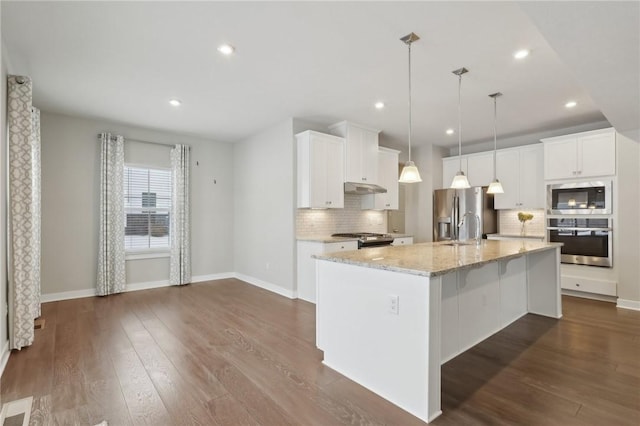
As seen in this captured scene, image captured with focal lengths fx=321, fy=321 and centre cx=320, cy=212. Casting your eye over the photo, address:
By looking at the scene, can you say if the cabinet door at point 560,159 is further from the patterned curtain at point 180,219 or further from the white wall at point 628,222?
the patterned curtain at point 180,219

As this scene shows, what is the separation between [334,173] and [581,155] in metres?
3.77

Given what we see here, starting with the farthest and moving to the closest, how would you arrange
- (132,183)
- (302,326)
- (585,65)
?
(132,183)
(302,326)
(585,65)

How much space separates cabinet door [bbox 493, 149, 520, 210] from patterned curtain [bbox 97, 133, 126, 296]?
666 centimetres

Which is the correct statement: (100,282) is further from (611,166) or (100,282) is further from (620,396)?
(611,166)

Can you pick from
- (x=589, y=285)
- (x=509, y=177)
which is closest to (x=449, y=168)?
(x=509, y=177)

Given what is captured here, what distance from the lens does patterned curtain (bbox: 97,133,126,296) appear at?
504cm

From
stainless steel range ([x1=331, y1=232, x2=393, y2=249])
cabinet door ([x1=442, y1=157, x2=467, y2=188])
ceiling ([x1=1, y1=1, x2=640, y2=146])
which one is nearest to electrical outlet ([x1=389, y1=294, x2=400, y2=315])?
ceiling ([x1=1, y1=1, x2=640, y2=146])

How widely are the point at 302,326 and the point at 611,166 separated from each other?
488cm

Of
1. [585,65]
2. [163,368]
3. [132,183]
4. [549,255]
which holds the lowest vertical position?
[163,368]

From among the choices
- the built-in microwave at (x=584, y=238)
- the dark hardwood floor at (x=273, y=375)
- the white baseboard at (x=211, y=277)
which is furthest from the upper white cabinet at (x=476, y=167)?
the white baseboard at (x=211, y=277)

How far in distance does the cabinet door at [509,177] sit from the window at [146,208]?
616 centimetres

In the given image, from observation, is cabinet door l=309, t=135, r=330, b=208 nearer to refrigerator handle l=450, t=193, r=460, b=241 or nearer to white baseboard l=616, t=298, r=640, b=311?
refrigerator handle l=450, t=193, r=460, b=241

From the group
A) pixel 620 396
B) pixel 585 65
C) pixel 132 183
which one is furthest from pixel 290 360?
pixel 132 183

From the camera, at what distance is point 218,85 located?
3752 mm
